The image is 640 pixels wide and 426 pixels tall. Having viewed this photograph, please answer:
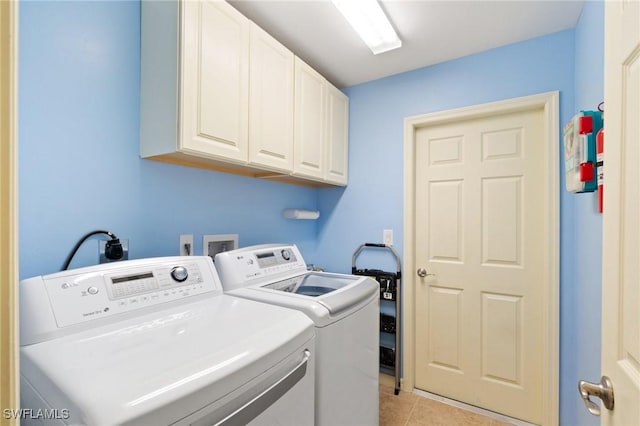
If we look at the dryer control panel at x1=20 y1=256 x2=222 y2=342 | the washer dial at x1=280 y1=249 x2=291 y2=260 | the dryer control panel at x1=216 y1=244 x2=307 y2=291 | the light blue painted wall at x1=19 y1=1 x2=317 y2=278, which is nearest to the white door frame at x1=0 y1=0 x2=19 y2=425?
the dryer control panel at x1=20 y1=256 x2=222 y2=342

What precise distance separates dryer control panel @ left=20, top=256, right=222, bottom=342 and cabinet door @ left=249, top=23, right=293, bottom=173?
0.67m

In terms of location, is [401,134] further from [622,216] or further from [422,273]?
[622,216]

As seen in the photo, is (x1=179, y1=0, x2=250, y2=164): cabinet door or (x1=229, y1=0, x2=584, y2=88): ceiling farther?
(x1=229, y1=0, x2=584, y2=88): ceiling

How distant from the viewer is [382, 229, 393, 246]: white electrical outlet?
7.60 feet

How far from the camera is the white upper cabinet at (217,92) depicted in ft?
4.07

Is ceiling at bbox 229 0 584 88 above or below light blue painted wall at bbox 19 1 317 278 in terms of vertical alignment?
above

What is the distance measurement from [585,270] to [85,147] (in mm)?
2407

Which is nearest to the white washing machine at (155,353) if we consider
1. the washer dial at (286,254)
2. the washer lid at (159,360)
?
the washer lid at (159,360)

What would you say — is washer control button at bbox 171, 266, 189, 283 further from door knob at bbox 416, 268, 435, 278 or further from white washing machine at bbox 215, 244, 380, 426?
door knob at bbox 416, 268, 435, 278

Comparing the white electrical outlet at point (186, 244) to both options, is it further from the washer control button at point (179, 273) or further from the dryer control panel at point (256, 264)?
the washer control button at point (179, 273)

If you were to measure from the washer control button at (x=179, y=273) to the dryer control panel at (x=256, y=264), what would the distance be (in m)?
0.23

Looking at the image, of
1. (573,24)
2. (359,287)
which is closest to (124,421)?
(359,287)

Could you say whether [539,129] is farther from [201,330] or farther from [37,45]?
[37,45]

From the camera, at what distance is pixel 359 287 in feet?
4.57
